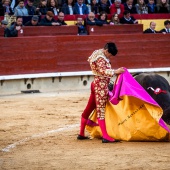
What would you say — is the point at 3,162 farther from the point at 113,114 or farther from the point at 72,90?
the point at 72,90

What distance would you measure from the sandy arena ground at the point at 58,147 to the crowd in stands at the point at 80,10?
255cm

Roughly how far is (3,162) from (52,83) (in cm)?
627

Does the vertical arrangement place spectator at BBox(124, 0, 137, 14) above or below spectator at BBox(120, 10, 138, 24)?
above

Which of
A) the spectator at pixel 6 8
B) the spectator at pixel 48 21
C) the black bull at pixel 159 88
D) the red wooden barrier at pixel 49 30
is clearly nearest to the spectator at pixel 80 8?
the red wooden barrier at pixel 49 30

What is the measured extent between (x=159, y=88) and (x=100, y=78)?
1.24 m

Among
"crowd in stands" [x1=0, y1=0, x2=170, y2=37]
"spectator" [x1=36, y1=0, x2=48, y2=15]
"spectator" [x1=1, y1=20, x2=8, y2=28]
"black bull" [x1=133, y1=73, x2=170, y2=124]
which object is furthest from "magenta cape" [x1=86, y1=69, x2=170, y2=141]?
"spectator" [x1=36, y1=0, x2=48, y2=15]

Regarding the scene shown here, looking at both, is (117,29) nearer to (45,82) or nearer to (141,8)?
(141,8)

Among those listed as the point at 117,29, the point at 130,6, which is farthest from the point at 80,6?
the point at 130,6

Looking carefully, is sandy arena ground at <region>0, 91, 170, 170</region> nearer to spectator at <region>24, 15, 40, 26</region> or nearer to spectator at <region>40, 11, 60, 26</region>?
spectator at <region>24, 15, 40, 26</region>

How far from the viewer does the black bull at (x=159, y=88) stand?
26.9ft

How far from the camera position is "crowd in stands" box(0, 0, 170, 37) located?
481 inches

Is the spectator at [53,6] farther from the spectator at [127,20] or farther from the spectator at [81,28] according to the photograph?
the spectator at [127,20]

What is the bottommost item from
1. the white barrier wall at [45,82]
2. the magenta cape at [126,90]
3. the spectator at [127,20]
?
the white barrier wall at [45,82]

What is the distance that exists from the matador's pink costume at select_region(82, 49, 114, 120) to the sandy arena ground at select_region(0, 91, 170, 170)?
397mm
